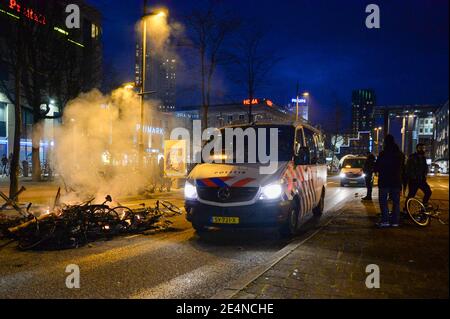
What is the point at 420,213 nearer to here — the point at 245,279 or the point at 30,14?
the point at 245,279

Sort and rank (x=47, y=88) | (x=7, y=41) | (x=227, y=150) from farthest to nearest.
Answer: (x=47, y=88), (x=7, y=41), (x=227, y=150)

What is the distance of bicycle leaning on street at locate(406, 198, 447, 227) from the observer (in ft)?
28.7

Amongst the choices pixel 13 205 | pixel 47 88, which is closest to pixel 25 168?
pixel 47 88

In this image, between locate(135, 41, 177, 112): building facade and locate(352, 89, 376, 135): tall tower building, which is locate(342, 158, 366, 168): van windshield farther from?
locate(352, 89, 376, 135): tall tower building

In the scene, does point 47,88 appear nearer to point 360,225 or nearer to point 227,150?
point 227,150

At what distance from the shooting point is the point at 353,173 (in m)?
24.0

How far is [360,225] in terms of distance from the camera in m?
8.71

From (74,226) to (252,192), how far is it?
11.7 feet

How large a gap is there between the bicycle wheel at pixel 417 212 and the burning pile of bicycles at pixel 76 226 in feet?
18.3

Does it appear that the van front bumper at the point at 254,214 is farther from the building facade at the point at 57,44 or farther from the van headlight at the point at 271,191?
the building facade at the point at 57,44

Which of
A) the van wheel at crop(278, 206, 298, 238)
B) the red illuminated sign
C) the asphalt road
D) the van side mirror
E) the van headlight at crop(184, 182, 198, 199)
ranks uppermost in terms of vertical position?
the red illuminated sign

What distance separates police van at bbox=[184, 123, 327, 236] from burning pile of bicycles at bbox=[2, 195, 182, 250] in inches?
65.0

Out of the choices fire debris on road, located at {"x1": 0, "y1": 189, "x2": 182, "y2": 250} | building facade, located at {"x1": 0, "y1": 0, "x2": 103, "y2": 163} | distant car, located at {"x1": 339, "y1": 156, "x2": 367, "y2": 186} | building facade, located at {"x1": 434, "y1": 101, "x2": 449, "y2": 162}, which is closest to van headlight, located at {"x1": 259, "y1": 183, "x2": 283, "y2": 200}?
building facade, located at {"x1": 434, "y1": 101, "x2": 449, "y2": 162}

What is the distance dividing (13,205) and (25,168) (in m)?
Answer: 20.9
